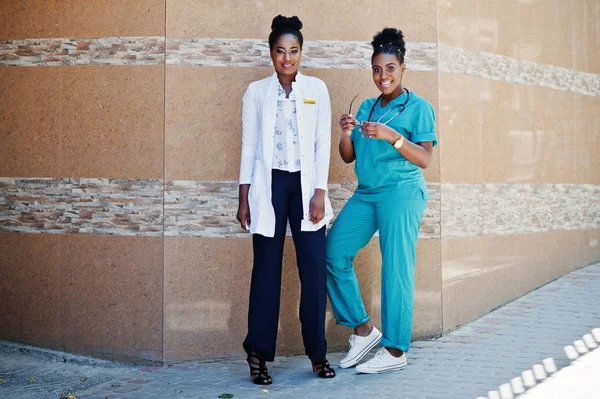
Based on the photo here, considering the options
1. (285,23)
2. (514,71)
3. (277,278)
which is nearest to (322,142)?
(285,23)

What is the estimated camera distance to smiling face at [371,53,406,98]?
4988mm


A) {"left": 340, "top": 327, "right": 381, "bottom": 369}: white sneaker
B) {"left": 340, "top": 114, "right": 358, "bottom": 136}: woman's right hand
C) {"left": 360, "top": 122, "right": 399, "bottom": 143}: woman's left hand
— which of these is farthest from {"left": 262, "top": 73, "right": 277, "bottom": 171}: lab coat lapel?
{"left": 340, "top": 327, "right": 381, "bottom": 369}: white sneaker

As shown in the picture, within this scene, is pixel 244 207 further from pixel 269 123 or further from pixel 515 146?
pixel 515 146

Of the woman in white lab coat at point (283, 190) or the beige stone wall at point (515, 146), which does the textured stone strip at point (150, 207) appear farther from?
the woman in white lab coat at point (283, 190)

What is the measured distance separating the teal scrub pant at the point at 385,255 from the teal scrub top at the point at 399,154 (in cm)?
6

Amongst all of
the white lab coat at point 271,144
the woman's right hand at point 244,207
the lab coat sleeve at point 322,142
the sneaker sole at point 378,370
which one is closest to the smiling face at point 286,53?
the white lab coat at point 271,144

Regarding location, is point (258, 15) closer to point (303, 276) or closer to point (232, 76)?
point (232, 76)

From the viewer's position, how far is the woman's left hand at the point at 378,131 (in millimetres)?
4648

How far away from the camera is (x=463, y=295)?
607 cm

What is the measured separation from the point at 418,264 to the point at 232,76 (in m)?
2.12

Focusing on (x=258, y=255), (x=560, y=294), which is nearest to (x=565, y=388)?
(x=258, y=255)

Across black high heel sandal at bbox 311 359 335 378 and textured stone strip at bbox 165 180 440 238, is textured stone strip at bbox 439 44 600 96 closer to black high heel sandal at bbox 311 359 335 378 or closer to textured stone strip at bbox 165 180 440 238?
textured stone strip at bbox 165 180 440 238

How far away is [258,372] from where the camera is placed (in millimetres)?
4824

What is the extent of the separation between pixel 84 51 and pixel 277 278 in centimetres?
245
